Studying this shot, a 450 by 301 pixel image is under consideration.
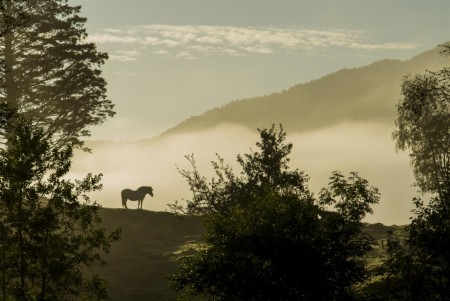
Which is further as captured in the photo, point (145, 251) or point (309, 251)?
point (145, 251)

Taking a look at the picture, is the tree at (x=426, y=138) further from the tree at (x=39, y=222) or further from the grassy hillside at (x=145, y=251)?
the tree at (x=39, y=222)

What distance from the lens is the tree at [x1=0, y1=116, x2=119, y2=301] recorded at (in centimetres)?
1895

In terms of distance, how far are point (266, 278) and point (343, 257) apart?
3559 mm

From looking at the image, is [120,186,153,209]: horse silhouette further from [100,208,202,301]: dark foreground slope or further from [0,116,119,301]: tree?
[0,116,119,301]: tree

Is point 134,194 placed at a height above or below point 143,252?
above

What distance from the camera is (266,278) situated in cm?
1822

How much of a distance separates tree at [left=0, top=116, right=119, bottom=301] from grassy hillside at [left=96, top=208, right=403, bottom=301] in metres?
13.5

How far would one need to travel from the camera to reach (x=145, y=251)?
44531 millimetres

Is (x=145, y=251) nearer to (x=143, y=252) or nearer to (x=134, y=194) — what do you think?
(x=143, y=252)

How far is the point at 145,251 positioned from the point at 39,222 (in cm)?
2566

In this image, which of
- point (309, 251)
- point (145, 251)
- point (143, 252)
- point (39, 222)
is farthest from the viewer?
point (145, 251)

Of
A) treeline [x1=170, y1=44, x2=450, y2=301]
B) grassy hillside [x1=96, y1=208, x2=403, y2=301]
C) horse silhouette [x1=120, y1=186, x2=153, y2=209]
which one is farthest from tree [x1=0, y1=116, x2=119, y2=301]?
→ horse silhouette [x1=120, y1=186, x2=153, y2=209]

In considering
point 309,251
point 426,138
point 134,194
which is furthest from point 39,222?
point 426,138

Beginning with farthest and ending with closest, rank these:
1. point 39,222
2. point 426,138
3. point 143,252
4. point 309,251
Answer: point 426,138 < point 143,252 < point 39,222 < point 309,251
